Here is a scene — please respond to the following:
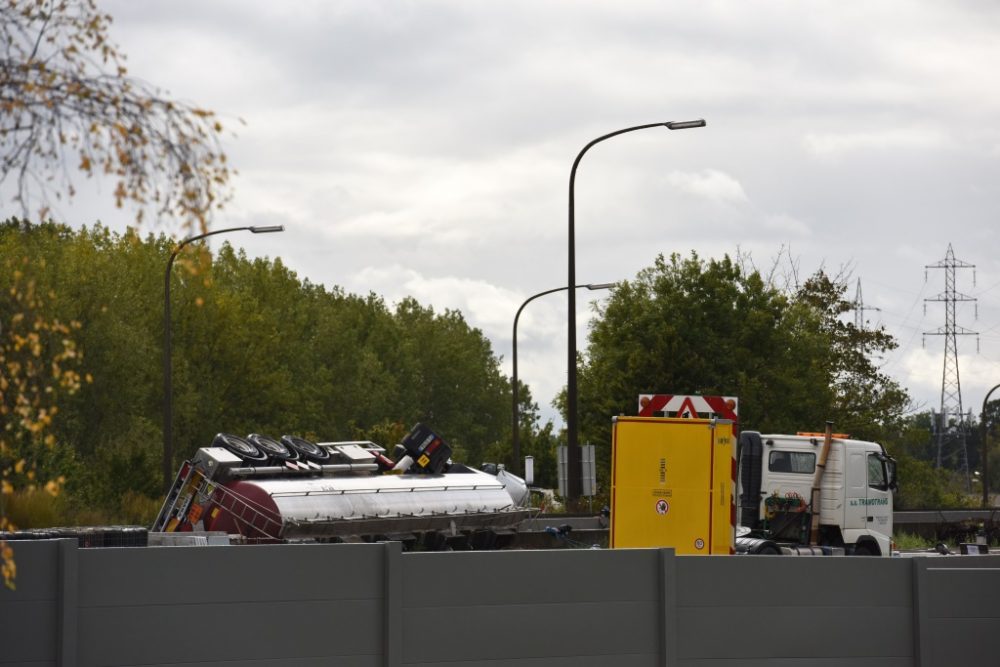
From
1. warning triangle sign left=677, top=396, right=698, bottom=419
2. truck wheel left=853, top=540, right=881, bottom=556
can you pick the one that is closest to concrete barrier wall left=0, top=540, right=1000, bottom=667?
warning triangle sign left=677, top=396, right=698, bottom=419

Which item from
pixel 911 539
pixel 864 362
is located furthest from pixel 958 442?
pixel 911 539

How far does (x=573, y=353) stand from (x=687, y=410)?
1447cm

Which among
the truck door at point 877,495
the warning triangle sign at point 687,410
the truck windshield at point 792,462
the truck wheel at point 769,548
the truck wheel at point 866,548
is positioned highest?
the warning triangle sign at point 687,410

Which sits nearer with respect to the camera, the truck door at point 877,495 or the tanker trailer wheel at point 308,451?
the tanker trailer wheel at point 308,451

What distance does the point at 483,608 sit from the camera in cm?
1223

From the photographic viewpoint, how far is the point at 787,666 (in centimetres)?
1320

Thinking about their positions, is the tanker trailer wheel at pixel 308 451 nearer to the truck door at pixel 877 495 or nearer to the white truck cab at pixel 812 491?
the white truck cab at pixel 812 491

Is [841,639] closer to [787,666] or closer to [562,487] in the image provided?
[787,666]

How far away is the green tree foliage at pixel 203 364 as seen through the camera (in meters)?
55.3

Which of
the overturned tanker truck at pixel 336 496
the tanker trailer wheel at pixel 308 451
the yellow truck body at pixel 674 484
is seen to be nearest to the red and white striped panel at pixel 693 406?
the yellow truck body at pixel 674 484

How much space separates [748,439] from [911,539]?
9469 mm

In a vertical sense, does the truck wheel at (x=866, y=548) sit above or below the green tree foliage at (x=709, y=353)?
below

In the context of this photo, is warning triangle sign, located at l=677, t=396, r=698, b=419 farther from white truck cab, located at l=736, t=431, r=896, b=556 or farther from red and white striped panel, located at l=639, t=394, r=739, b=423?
white truck cab, located at l=736, t=431, r=896, b=556

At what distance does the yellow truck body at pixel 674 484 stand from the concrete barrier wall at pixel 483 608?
4.23 meters
